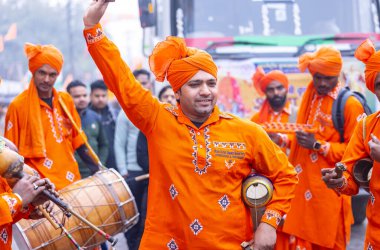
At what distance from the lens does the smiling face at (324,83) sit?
696 cm

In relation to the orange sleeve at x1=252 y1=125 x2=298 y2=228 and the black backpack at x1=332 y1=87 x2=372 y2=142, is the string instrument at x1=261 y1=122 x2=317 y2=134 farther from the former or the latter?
the orange sleeve at x1=252 y1=125 x2=298 y2=228

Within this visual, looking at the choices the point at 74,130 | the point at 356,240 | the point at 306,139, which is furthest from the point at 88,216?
the point at 356,240

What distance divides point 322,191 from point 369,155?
185 cm

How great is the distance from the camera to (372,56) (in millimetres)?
5059

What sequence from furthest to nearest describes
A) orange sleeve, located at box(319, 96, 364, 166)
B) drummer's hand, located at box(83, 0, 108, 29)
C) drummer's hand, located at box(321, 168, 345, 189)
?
orange sleeve, located at box(319, 96, 364, 166)
drummer's hand, located at box(321, 168, 345, 189)
drummer's hand, located at box(83, 0, 108, 29)

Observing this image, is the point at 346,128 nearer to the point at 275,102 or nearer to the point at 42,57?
the point at 275,102

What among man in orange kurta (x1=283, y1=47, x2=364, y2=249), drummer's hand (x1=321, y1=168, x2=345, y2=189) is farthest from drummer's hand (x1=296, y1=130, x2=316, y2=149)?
drummer's hand (x1=321, y1=168, x2=345, y2=189)

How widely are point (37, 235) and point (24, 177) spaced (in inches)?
65.6

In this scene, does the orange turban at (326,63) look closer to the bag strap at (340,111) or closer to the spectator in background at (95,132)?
the bag strap at (340,111)

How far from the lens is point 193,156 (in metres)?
4.70

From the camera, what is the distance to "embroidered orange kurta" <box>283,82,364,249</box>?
6742mm

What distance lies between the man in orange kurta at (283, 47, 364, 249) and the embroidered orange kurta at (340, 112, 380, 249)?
5.10 feet

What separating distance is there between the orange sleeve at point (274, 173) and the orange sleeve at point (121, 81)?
66cm

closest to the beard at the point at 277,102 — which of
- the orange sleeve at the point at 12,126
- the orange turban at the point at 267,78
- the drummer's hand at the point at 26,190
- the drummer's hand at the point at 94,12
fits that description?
the orange turban at the point at 267,78
